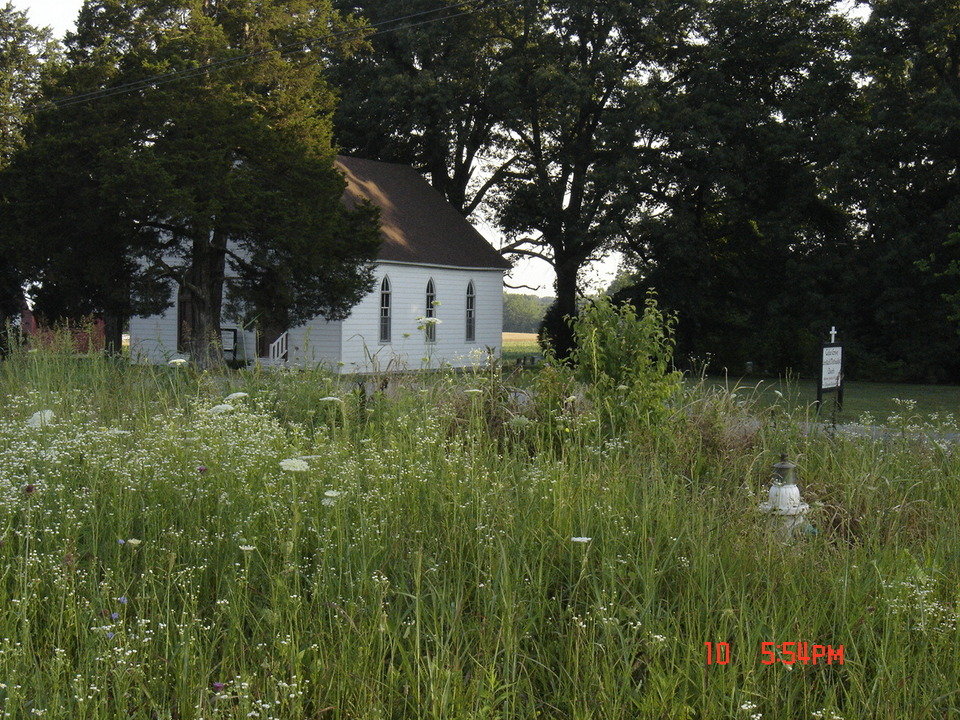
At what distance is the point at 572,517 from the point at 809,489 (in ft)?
9.08

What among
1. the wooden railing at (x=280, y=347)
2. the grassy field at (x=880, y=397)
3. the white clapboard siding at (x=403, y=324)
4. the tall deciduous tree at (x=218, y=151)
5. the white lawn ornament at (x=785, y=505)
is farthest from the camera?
the white clapboard siding at (x=403, y=324)

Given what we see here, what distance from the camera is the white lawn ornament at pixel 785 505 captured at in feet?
19.0

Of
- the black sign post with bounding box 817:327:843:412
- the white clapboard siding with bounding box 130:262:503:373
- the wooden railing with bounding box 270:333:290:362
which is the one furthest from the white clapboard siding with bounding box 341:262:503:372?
the black sign post with bounding box 817:327:843:412

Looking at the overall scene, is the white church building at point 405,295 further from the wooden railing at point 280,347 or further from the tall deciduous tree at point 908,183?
the tall deciduous tree at point 908,183

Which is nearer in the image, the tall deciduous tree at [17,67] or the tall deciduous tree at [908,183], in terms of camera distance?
the tall deciduous tree at [908,183]

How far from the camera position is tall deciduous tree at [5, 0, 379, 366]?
22531mm

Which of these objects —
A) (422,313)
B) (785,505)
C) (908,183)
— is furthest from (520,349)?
(785,505)

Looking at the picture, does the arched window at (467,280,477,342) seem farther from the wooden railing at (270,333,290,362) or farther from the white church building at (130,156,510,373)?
the wooden railing at (270,333,290,362)

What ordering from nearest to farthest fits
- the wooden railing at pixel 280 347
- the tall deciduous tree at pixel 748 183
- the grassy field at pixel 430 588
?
1. the grassy field at pixel 430 588
2. the wooden railing at pixel 280 347
3. the tall deciduous tree at pixel 748 183

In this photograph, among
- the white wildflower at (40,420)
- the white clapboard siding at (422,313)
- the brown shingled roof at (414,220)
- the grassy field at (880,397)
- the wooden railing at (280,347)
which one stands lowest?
the grassy field at (880,397)

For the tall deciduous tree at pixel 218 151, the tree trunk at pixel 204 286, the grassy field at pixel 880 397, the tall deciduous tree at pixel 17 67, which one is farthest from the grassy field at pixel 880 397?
the tall deciduous tree at pixel 17 67

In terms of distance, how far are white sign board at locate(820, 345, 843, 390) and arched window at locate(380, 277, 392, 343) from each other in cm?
2042
